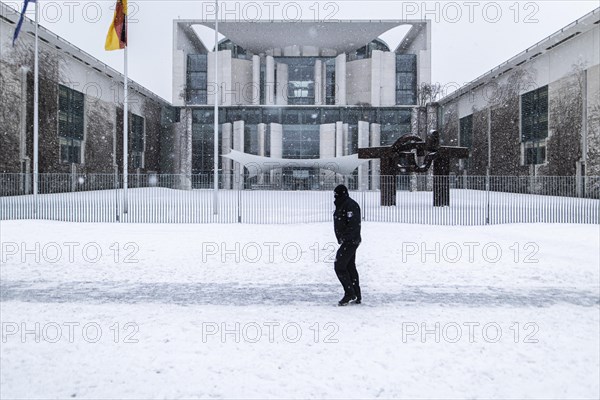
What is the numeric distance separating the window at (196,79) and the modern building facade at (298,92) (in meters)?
0.11

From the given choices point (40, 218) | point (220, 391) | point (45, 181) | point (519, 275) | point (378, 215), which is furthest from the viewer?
point (45, 181)

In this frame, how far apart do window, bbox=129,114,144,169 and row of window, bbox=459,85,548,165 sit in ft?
131

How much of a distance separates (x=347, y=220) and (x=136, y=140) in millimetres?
51398

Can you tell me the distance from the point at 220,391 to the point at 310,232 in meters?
11.9

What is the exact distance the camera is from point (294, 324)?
6.30 metres

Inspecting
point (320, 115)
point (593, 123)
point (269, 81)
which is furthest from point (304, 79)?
point (593, 123)

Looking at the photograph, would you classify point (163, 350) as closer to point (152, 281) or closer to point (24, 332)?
point (24, 332)

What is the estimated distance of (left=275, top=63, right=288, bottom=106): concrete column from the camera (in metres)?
56.0

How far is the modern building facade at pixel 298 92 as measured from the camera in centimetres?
5206

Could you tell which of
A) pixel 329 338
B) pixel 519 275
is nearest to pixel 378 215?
pixel 519 275

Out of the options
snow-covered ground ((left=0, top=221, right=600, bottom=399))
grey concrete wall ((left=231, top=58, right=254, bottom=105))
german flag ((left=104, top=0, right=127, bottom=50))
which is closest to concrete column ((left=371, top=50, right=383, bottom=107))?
grey concrete wall ((left=231, top=58, right=254, bottom=105))

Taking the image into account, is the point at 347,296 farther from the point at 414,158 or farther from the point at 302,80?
the point at 302,80

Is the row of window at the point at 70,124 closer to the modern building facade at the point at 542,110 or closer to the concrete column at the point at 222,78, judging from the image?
the concrete column at the point at 222,78

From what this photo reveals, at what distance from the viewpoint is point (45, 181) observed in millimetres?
23469
